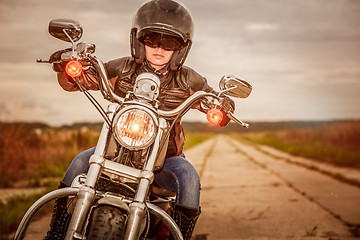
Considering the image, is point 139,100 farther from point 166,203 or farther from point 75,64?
point 166,203

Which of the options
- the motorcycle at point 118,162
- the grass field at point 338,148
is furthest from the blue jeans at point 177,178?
the grass field at point 338,148

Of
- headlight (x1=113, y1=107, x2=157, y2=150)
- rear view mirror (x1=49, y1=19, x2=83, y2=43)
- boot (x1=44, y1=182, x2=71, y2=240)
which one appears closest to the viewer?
headlight (x1=113, y1=107, x2=157, y2=150)

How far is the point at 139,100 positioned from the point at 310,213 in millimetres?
4024

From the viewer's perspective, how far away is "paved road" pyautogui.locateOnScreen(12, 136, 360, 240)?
14.0 feet

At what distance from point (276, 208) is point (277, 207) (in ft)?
0.20

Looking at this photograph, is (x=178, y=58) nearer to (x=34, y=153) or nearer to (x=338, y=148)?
(x=34, y=153)

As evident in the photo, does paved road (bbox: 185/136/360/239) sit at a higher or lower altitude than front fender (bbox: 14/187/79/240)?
higher

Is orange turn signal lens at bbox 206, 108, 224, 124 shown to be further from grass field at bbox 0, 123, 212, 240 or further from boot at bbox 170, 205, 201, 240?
grass field at bbox 0, 123, 212, 240

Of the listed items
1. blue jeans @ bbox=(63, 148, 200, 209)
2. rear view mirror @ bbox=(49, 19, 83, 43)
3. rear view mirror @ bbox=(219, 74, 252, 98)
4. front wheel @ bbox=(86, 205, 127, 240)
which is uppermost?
rear view mirror @ bbox=(219, 74, 252, 98)

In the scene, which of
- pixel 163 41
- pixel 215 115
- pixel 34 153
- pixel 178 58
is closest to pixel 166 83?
pixel 178 58

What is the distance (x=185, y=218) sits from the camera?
228 cm

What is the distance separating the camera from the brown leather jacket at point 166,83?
2596 millimetres

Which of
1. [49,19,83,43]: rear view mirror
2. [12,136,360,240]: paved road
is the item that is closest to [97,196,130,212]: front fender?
[49,19,83,43]: rear view mirror

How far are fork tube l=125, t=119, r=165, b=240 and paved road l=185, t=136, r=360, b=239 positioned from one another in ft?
8.21
